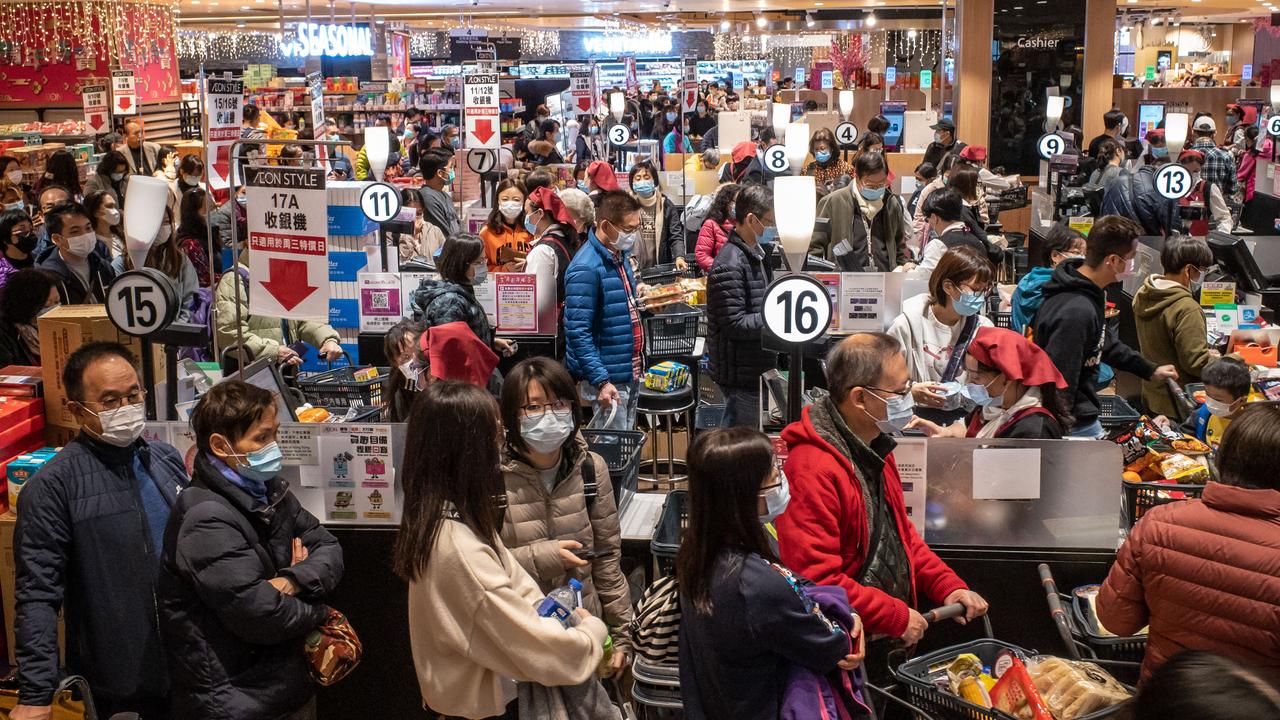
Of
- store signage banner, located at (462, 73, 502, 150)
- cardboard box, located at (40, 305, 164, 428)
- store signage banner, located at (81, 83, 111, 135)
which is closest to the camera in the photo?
cardboard box, located at (40, 305, 164, 428)

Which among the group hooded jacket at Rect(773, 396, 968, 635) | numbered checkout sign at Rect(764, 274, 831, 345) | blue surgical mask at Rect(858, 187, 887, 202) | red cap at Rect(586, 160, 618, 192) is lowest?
hooded jacket at Rect(773, 396, 968, 635)

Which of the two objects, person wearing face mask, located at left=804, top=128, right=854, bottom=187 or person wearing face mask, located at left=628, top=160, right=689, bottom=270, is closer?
person wearing face mask, located at left=628, top=160, right=689, bottom=270

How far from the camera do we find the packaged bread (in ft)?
10.8

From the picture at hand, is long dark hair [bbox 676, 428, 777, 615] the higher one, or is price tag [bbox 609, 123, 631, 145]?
price tag [bbox 609, 123, 631, 145]

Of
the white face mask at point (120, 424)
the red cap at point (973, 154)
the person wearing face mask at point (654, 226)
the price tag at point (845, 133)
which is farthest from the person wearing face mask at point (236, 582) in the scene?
the price tag at point (845, 133)

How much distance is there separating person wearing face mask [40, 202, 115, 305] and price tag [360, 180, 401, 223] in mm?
1860

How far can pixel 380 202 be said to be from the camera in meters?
8.26

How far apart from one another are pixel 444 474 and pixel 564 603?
0.49 m

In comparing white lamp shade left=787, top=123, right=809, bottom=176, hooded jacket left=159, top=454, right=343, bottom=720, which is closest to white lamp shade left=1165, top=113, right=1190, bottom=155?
white lamp shade left=787, top=123, right=809, bottom=176

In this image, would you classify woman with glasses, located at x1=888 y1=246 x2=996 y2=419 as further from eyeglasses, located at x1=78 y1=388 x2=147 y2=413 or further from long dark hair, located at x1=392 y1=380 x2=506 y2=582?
eyeglasses, located at x1=78 y1=388 x2=147 y2=413

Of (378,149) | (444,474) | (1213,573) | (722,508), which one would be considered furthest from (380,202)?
(1213,573)

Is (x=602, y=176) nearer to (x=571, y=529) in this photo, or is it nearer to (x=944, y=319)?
(x=944, y=319)

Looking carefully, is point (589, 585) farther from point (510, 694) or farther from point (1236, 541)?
point (1236, 541)

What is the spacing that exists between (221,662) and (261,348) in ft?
11.6
